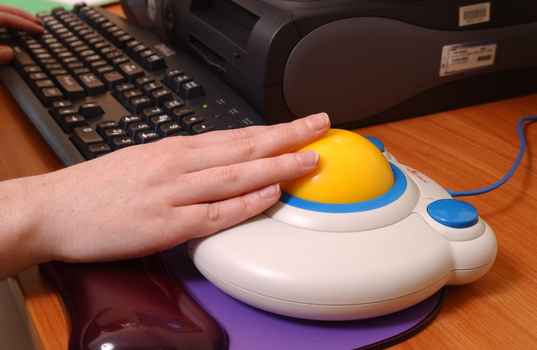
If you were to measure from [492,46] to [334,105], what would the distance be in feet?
0.83

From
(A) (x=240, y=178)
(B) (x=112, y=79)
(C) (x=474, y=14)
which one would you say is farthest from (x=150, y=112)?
(C) (x=474, y=14)

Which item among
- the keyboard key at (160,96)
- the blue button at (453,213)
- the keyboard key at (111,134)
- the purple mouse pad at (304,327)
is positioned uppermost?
the keyboard key at (160,96)

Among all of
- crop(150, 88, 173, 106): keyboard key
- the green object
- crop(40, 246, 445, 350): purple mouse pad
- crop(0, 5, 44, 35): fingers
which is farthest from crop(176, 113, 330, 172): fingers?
the green object

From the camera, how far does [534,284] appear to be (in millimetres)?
448

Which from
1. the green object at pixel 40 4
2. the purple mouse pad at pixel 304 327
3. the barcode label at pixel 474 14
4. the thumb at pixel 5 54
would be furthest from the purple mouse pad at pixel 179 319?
the green object at pixel 40 4

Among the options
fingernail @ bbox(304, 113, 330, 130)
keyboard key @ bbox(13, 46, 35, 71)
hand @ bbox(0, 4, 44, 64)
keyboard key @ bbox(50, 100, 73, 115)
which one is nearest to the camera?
fingernail @ bbox(304, 113, 330, 130)

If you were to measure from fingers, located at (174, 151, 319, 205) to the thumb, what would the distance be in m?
0.58

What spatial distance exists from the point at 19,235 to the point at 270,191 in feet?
0.70

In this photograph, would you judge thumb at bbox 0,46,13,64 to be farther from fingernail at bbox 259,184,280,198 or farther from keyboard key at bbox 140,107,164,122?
fingernail at bbox 259,184,280,198

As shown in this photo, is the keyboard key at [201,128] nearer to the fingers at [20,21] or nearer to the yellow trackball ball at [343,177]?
the yellow trackball ball at [343,177]

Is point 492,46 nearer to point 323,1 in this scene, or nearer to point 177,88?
point 323,1

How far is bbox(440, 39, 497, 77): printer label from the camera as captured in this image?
71 centimetres

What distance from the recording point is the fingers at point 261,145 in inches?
18.1

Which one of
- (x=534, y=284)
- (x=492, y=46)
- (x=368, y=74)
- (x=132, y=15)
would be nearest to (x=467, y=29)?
(x=492, y=46)
